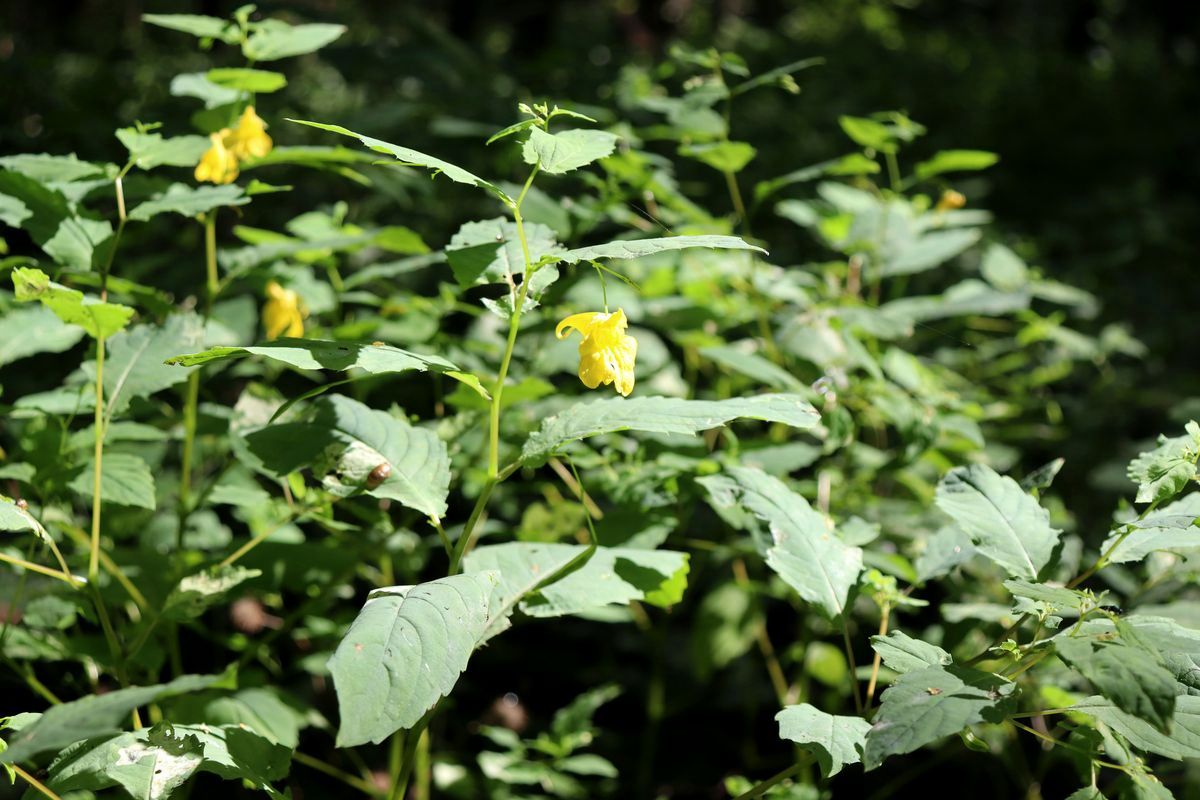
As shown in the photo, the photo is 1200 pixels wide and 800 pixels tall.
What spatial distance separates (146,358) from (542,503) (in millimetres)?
723

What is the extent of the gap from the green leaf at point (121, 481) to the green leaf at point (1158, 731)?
107 cm

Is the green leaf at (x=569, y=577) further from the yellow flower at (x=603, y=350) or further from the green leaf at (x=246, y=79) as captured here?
the green leaf at (x=246, y=79)

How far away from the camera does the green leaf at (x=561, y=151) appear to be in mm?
1047

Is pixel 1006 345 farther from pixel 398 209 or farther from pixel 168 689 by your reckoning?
pixel 168 689

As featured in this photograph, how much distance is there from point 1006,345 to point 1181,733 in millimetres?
1521

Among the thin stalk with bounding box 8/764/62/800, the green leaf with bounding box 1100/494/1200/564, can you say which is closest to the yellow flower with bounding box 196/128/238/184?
the thin stalk with bounding box 8/764/62/800

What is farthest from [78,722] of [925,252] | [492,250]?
[925,252]

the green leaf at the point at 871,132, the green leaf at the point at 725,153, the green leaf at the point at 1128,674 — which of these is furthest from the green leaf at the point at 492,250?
the green leaf at the point at 871,132

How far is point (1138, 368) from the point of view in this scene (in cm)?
320

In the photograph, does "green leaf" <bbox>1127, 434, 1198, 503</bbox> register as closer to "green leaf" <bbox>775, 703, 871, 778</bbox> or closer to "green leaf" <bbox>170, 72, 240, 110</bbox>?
"green leaf" <bbox>775, 703, 871, 778</bbox>

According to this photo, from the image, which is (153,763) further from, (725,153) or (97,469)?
(725,153)

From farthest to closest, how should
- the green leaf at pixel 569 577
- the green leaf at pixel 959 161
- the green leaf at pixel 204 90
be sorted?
the green leaf at pixel 959 161
the green leaf at pixel 204 90
the green leaf at pixel 569 577

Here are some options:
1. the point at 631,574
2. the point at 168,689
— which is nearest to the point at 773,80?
the point at 631,574

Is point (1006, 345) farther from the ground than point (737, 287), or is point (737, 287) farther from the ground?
point (737, 287)
